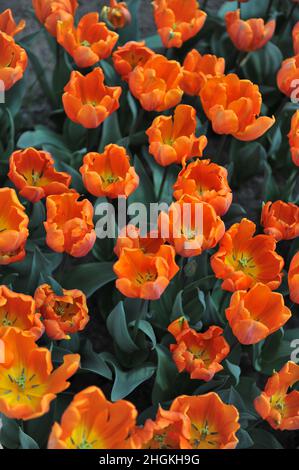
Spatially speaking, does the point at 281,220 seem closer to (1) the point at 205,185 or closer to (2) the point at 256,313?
(1) the point at 205,185

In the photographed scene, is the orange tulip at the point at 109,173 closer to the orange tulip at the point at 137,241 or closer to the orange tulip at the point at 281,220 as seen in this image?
the orange tulip at the point at 137,241

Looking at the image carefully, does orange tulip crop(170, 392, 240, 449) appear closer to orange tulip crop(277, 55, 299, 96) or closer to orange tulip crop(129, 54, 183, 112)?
orange tulip crop(129, 54, 183, 112)

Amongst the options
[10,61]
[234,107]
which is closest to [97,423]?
[234,107]

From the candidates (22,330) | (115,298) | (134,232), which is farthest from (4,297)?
(115,298)

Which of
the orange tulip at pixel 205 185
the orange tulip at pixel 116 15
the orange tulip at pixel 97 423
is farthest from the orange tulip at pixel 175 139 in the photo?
the orange tulip at pixel 97 423

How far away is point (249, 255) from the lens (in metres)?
1.83

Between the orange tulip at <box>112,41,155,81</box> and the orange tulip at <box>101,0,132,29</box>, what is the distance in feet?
0.72

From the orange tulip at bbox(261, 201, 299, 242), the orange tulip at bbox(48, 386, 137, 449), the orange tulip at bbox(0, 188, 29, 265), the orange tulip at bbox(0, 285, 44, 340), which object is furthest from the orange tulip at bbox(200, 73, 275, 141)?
the orange tulip at bbox(48, 386, 137, 449)

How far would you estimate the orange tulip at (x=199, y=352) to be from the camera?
1.66m

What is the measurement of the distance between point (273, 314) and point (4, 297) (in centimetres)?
56

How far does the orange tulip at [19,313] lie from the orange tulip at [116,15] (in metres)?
1.06

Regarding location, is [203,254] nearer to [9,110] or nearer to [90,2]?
[9,110]

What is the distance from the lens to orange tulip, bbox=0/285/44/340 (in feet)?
5.17

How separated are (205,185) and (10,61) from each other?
0.64 metres
